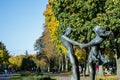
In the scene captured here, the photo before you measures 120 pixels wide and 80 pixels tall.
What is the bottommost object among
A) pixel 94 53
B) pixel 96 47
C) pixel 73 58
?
pixel 73 58

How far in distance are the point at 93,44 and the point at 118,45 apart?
786 inches

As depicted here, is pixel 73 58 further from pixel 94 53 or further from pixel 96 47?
pixel 96 47

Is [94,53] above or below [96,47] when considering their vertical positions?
below

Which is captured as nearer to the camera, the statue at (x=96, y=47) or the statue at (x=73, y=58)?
the statue at (x=96, y=47)

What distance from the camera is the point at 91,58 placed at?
16688 millimetres

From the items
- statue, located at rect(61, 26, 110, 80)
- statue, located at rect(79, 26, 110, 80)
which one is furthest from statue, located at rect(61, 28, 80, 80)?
statue, located at rect(79, 26, 110, 80)

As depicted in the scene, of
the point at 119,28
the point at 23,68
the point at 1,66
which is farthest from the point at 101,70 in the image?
the point at 23,68

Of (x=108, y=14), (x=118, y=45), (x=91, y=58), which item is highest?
(x=108, y=14)

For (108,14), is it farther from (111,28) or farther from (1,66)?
(1,66)

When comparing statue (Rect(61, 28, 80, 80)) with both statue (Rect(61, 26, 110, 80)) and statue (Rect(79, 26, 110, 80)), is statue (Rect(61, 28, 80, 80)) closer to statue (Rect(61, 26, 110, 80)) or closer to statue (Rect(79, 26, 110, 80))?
statue (Rect(61, 26, 110, 80))

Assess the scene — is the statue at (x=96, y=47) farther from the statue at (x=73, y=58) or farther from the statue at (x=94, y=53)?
the statue at (x=73, y=58)

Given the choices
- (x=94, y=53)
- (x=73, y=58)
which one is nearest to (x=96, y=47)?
(x=94, y=53)

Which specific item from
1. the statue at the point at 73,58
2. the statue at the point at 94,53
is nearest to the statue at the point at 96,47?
the statue at the point at 94,53

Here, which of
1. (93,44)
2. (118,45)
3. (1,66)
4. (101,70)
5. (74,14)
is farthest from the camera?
(1,66)
